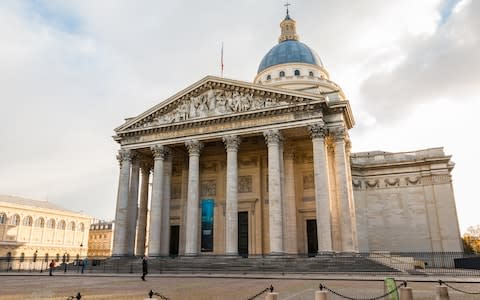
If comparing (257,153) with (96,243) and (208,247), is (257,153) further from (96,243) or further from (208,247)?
→ (96,243)

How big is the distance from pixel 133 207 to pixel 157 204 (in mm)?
3390

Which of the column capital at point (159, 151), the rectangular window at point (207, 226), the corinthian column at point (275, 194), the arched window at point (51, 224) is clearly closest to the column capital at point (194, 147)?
the column capital at point (159, 151)

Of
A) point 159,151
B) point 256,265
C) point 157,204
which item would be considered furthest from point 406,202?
point 159,151

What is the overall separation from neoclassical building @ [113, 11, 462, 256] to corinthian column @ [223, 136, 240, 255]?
8cm

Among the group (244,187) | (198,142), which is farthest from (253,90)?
(244,187)

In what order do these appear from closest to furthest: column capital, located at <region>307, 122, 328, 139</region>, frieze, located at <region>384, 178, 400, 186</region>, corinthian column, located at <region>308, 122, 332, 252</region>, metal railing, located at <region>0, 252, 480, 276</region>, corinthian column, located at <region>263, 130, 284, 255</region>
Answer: metal railing, located at <region>0, 252, 480, 276</region>, corinthian column, located at <region>308, 122, 332, 252</region>, corinthian column, located at <region>263, 130, 284, 255</region>, column capital, located at <region>307, 122, 328, 139</region>, frieze, located at <region>384, 178, 400, 186</region>

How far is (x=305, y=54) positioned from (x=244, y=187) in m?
23.9

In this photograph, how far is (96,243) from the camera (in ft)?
301

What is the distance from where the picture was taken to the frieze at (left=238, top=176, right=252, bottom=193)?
33.2m

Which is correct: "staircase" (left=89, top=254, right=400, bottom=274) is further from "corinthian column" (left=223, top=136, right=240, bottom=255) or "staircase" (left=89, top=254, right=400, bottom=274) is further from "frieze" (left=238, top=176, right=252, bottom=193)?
"frieze" (left=238, top=176, right=252, bottom=193)

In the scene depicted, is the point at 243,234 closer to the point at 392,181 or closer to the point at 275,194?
the point at 275,194

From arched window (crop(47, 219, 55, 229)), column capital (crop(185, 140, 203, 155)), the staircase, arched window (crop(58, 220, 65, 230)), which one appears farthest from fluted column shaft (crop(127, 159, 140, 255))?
arched window (crop(58, 220, 65, 230))

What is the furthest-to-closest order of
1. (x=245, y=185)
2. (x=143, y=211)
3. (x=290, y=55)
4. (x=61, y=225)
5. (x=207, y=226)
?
(x=61, y=225), (x=290, y=55), (x=143, y=211), (x=245, y=185), (x=207, y=226)

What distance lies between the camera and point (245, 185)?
1313 inches
